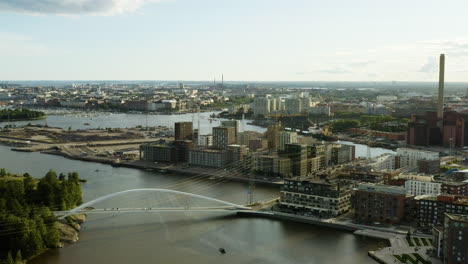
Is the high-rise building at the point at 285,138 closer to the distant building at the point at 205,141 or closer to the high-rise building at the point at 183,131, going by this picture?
the distant building at the point at 205,141

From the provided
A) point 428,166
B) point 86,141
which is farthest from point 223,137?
point 86,141

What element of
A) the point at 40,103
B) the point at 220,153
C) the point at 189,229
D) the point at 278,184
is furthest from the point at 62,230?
the point at 40,103

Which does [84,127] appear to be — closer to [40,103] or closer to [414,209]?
[40,103]

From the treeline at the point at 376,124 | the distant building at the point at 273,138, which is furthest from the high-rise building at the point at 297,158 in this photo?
the treeline at the point at 376,124

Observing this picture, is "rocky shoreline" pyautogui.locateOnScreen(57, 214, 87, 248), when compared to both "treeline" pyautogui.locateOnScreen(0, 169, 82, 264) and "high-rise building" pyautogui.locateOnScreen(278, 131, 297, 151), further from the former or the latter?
"high-rise building" pyautogui.locateOnScreen(278, 131, 297, 151)

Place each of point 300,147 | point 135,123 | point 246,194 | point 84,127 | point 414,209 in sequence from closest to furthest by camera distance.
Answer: point 414,209, point 246,194, point 300,147, point 84,127, point 135,123

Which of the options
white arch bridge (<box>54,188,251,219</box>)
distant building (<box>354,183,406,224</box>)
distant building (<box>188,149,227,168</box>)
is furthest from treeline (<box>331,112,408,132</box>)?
white arch bridge (<box>54,188,251,219</box>)
